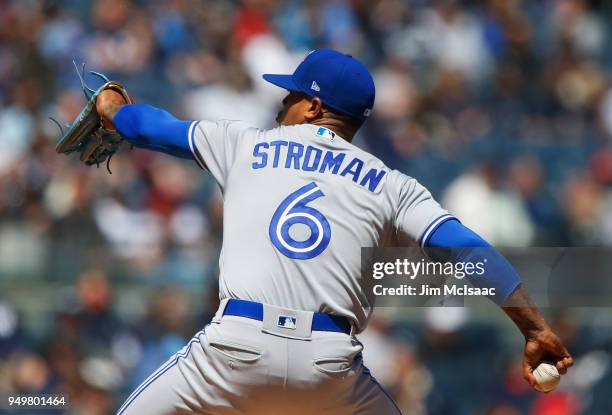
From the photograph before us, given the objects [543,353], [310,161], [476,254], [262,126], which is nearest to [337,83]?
[310,161]

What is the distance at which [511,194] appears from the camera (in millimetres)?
9047

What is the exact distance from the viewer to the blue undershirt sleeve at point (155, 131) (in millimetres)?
3799

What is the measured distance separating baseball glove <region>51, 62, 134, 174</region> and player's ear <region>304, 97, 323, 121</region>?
0.72 metres

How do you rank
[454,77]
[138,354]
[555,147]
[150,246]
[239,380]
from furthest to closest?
[454,77] < [555,147] < [150,246] < [138,354] < [239,380]

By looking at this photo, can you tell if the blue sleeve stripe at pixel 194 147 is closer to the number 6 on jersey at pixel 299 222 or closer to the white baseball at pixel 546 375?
the number 6 on jersey at pixel 299 222

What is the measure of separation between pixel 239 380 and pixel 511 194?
5.86 m

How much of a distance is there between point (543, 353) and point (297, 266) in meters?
0.85

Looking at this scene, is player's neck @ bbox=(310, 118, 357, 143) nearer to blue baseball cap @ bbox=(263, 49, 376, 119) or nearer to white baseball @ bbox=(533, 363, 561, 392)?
blue baseball cap @ bbox=(263, 49, 376, 119)

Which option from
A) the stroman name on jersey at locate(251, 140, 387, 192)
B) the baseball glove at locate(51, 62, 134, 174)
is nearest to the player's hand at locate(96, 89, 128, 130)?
the baseball glove at locate(51, 62, 134, 174)

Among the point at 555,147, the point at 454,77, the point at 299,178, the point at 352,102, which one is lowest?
the point at 299,178

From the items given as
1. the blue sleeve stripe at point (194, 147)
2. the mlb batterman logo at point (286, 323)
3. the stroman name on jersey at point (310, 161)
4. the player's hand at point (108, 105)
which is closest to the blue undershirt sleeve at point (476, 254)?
the stroman name on jersey at point (310, 161)

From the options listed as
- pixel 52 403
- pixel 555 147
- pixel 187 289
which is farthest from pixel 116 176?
pixel 555 147

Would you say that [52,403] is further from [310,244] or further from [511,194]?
[511,194]

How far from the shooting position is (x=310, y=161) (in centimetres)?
373
